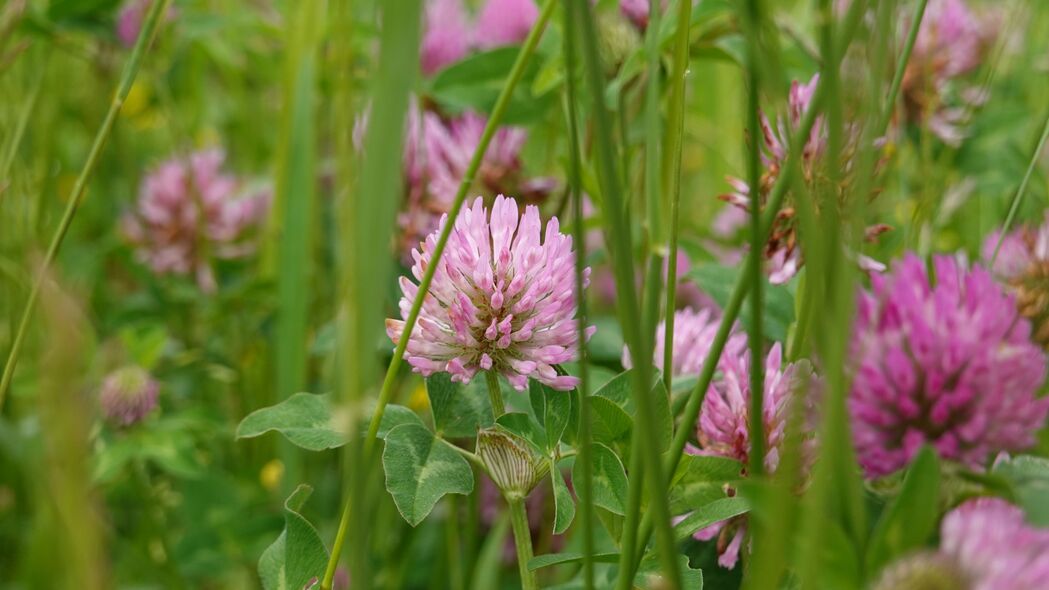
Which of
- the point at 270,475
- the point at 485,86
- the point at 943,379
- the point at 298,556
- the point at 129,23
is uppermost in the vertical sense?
the point at 129,23

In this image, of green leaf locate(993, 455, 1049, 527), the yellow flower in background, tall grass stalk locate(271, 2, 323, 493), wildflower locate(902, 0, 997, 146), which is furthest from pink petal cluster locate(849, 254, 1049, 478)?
the yellow flower in background

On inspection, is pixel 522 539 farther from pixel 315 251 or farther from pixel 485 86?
pixel 315 251

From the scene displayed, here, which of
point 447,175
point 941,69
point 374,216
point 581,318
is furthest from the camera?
point 941,69

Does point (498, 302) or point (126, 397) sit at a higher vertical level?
point (498, 302)

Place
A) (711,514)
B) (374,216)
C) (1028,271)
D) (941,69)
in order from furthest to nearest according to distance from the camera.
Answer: (941,69) < (1028,271) < (711,514) < (374,216)

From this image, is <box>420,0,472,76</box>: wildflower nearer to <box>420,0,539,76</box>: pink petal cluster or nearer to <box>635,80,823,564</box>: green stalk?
<box>420,0,539,76</box>: pink petal cluster

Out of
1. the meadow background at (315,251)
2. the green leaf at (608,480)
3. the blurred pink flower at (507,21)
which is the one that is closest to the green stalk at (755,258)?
the meadow background at (315,251)

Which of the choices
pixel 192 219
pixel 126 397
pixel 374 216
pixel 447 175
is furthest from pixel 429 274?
pixel 192 219

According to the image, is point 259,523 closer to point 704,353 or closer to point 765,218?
point 704,353

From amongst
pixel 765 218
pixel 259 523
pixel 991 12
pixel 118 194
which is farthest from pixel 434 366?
pixel 991 12
